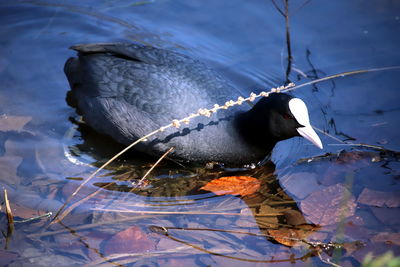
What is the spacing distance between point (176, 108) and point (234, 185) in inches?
31.5

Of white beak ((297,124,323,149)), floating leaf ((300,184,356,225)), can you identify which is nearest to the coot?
white beak ((297,124,323,149))

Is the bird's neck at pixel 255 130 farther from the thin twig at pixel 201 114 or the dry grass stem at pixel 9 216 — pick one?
the dry grass stem at pixel 9 216

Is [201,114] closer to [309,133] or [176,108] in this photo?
[176,108]

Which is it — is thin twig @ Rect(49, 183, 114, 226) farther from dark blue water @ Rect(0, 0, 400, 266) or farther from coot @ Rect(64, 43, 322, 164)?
coot @ Rect(64, 43, 322, 164)

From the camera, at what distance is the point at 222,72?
17.9 ft

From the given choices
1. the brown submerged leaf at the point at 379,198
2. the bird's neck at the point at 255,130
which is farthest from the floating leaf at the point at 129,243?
the brown submerged leaf at the point at 379,198

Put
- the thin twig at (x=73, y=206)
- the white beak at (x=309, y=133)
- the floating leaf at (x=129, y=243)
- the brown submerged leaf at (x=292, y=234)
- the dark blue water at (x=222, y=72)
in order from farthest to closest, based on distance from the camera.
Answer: the white beak at (x=309, y=133) → the dark blue water at (x=222, y=72) → the thin twig at (x=73, y=206) → the brown submerged leaf at (x=292, y=234) → the floating leaf at (x=129, y=243)

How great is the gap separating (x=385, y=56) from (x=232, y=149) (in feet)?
7.11

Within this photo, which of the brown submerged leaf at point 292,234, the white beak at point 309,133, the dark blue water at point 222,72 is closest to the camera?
the brown submerged leaf at point 292,234

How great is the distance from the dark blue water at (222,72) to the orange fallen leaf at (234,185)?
11 centimetres

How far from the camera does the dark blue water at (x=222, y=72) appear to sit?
12.4 feet

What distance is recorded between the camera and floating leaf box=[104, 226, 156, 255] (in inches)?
135

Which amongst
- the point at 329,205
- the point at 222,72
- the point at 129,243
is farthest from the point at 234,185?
the point at 222,72

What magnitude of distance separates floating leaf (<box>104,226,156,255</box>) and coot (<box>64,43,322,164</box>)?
3.11 feet
